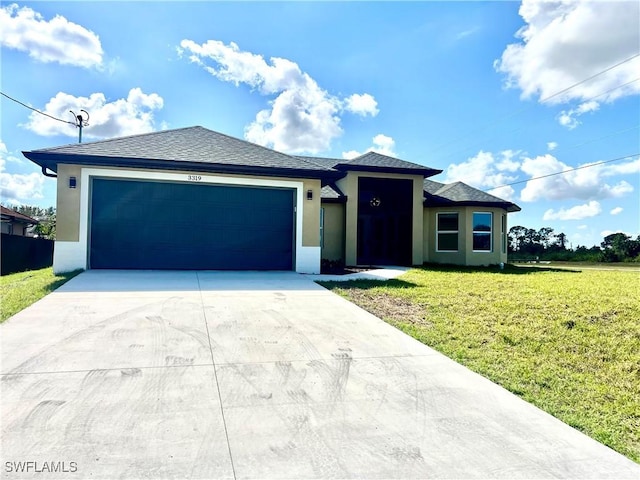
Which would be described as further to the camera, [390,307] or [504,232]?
[504,232]

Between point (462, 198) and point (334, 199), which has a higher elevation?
point (462, 198)

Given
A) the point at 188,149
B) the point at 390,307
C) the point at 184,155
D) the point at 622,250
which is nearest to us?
the point at 390,307

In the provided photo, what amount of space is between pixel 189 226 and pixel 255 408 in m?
9.30

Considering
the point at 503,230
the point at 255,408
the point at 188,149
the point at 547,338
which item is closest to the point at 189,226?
the point at 188,149

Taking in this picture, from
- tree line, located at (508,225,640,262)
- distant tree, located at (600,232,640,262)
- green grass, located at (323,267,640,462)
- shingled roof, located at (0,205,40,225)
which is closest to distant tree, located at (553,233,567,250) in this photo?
tree line, located at (508,225,640,262)

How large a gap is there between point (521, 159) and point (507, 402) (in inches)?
1033

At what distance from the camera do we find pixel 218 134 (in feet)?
46.1

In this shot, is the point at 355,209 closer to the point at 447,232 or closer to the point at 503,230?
the point at 447,232

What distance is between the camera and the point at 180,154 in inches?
462

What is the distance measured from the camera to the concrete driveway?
273 cm

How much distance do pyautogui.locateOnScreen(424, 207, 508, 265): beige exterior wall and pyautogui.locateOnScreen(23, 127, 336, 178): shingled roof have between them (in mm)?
7543

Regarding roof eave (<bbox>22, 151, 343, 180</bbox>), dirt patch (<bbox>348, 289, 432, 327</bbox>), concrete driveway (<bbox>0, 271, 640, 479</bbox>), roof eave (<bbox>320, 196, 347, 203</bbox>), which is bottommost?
concrete driveway (<bbox>0, 271, 640, 479</bbox>)

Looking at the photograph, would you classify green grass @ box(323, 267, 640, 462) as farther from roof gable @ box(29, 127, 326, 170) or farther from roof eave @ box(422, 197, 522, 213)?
roof eave @ box(422, 197, 522, 213)

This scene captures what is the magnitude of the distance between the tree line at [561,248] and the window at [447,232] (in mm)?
17755
